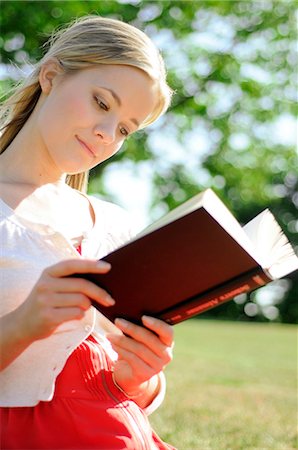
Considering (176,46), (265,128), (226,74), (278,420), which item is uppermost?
(278,420)

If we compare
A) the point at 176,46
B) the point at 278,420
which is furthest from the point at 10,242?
the point at 176,46

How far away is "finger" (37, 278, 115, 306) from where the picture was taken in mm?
1863

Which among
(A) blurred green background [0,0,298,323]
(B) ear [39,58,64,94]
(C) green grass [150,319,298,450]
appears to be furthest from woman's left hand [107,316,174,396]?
(A) blurred green background [0,0,298,323]

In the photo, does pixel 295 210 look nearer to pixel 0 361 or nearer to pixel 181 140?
pixel 181 140

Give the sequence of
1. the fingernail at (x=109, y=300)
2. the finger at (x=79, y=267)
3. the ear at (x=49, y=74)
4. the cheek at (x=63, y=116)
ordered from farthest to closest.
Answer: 1. the ear at (x=49, y=74)
2. the cheek at (x=63, y=116)
3. the fingernail at (x=109, y=300)
4. the finger at (x=79, y=267)

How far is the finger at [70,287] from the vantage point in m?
1.86

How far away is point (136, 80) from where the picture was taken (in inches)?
95.3

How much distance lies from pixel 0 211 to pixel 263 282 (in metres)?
0.81

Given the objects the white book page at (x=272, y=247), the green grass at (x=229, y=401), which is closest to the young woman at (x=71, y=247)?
the white book page at (x=272, y=247)

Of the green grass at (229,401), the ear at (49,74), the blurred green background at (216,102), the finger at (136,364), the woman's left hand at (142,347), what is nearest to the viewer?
the woman's left hand at (142,347)

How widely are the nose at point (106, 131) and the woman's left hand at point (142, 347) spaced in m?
0.60

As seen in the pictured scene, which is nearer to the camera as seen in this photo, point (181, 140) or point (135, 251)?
point (135, 251)

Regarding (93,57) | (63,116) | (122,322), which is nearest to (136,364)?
(122,322)

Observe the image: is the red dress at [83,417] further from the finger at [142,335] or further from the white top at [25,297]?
the finger at [142,335]
